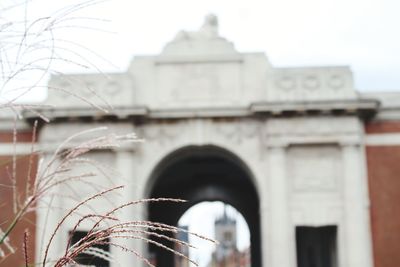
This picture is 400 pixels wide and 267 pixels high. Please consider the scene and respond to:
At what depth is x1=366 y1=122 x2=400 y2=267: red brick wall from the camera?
1734 cm

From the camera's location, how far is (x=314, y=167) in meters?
17.9

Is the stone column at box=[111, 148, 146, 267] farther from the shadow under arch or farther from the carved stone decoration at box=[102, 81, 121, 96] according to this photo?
the shadow under arch

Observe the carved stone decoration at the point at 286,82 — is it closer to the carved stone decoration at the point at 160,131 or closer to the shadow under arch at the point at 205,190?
the carved stone decoration at the point at 160,131

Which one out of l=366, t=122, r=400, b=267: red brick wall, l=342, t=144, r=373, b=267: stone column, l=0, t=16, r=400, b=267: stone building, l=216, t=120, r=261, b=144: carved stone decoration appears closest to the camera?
l=342, t=144, r=373, b=267: stone column

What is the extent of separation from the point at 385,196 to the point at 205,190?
1064cm

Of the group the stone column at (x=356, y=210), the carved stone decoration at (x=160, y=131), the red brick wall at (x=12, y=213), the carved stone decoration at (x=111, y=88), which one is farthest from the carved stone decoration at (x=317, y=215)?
the red brick wall at (x=12, y=213)

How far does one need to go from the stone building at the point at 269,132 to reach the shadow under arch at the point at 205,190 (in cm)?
375

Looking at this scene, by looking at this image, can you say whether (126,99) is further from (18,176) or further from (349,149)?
(349,149)

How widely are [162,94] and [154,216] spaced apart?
778 centimetres

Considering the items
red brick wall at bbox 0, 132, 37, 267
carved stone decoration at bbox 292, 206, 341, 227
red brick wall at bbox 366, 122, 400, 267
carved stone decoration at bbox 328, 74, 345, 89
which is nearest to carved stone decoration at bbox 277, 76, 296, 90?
carved stone decoration at bbox 328, 74, 345, 89

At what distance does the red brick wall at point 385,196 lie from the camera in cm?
1734

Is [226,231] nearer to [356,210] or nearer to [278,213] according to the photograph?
[278,213]

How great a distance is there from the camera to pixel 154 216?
24.9 m

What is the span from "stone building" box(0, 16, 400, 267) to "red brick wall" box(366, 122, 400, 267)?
26 mm
